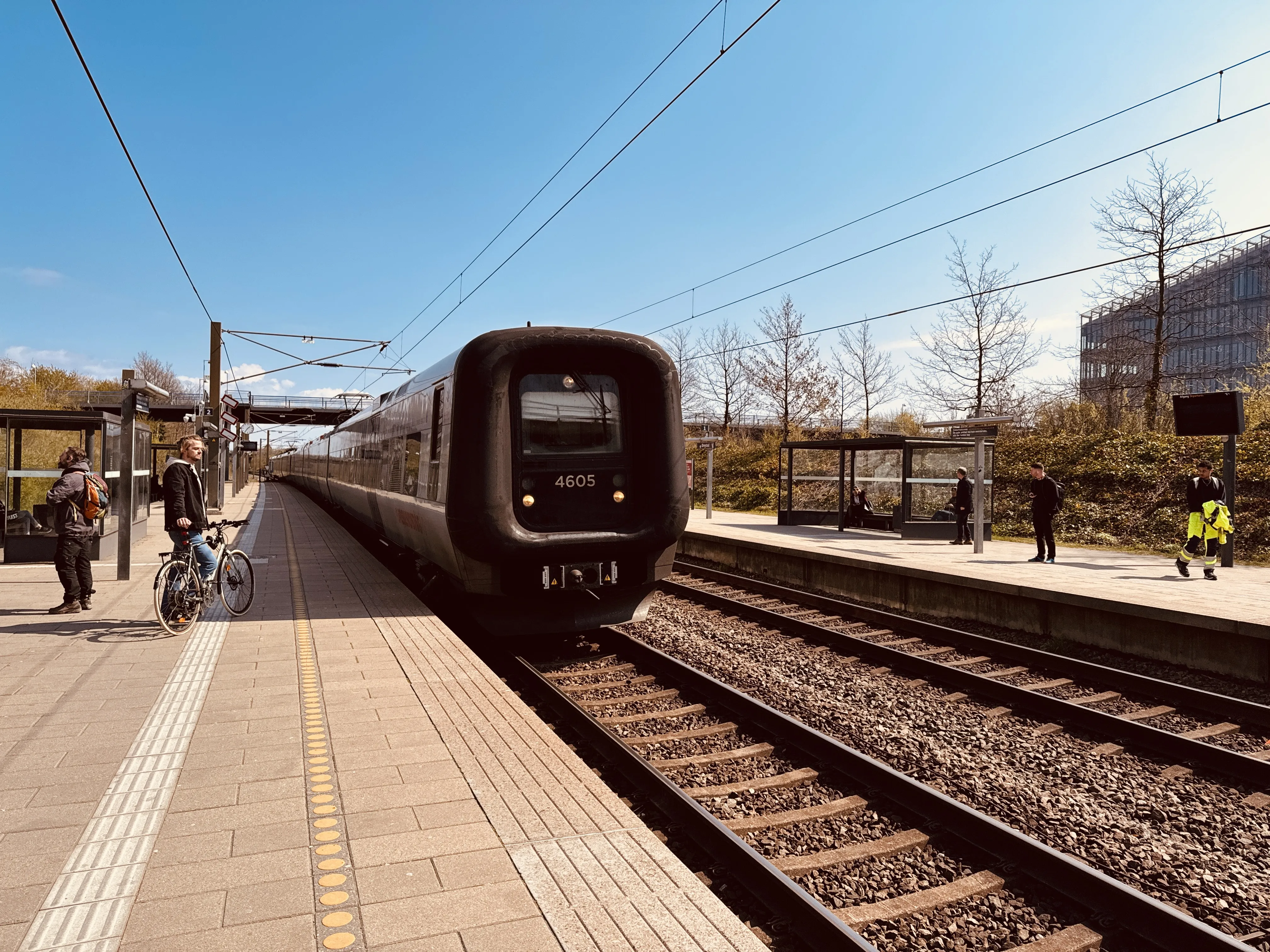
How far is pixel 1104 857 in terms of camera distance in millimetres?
3984

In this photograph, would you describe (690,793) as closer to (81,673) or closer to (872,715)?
(872,715)

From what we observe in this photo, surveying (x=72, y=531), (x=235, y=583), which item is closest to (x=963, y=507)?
(x=235, y=583)

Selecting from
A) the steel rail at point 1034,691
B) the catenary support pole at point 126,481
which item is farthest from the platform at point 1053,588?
the catenary support pole at point 126,481

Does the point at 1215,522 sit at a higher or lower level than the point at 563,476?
lower

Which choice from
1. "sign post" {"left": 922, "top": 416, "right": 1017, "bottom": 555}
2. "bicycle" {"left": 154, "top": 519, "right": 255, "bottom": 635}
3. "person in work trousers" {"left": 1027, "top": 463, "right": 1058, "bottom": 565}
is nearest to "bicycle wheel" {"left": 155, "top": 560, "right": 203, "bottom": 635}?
"bicycle" {"left": 154, "top": 519, "right": 255, "bottom": 635}

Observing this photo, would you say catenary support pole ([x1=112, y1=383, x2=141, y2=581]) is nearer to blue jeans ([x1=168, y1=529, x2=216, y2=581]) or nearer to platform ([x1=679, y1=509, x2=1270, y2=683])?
blue jeans ([x1=168, y1=529, x2=216, y2=581])

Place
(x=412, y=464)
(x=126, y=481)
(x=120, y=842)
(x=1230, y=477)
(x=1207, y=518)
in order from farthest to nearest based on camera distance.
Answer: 1. (x=1207, y=518)
2. (x=1230, y=477)
3. (x=126, y=481)
4. (x=412, y=464)
5. (x=120, y=842)

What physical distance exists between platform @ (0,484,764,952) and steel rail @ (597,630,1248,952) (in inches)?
35.1

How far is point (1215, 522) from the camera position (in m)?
11.3

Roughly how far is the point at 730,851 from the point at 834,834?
711mm

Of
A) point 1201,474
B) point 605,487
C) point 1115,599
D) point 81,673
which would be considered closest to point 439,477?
point 605,487

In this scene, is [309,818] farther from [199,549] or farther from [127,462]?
[127,462]

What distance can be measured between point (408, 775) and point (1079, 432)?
79.7 ft

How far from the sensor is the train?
7055 mm
